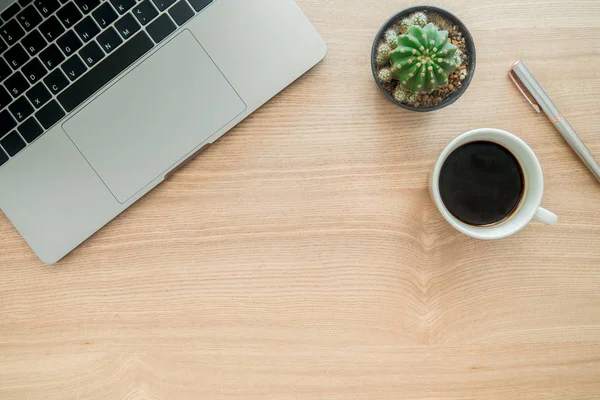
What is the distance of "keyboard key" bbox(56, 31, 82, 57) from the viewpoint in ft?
1.96

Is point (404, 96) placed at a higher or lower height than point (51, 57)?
lower

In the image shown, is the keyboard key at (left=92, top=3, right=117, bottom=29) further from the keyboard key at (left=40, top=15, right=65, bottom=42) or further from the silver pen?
the silver pen

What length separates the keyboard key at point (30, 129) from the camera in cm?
61

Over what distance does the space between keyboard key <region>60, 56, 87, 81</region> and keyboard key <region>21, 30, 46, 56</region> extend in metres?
0.03

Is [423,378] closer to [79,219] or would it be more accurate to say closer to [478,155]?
[478,155]

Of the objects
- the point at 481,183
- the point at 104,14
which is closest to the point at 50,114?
A: the point at 104,14

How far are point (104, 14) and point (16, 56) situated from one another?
11cm

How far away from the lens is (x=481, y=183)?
627 mm

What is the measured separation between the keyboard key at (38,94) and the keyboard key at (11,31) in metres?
0.06

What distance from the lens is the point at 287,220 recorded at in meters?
0.66

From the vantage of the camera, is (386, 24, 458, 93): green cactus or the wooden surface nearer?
(386, 24, 458, 93): green cactus

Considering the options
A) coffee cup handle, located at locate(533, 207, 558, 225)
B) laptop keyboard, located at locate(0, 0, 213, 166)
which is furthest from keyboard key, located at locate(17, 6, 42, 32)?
coffee cup handle, located at locate(533, 207, 558, 225)

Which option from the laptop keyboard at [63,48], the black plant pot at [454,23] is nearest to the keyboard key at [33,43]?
the laptop keyboard at [63,48]

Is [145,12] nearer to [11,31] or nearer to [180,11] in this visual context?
[180,11]
